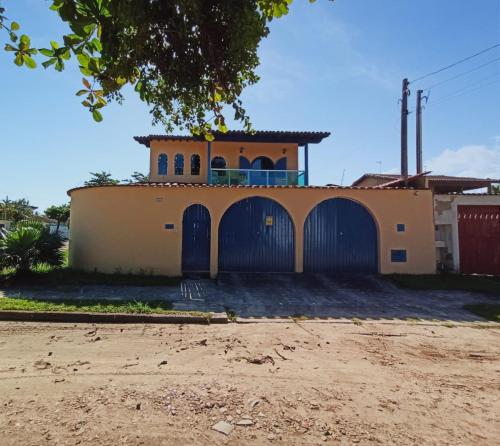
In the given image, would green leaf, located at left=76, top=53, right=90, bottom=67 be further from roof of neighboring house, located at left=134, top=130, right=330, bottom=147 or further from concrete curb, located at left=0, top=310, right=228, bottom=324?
roof of neighboring house, located at left=134, top=130, right=330, bottom=147

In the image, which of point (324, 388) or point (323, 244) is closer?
point (324, 388)

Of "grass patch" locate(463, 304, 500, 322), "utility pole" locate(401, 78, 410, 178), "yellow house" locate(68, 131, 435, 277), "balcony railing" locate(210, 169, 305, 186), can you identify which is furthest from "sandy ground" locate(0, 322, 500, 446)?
"utility pole" locate(401, 78, 410, 178)

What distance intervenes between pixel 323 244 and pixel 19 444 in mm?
9693

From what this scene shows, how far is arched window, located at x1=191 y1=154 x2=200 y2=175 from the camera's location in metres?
17.3

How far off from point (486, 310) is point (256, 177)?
33.8 ft

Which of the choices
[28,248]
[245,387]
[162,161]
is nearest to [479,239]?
[245,387]

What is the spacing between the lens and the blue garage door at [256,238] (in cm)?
1094

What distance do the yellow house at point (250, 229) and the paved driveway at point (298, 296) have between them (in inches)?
35.3

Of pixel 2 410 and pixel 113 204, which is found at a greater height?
pixel 113 204

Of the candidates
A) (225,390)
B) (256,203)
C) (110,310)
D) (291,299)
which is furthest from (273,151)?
(225,390)

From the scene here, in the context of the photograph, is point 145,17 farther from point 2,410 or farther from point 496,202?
point 496,202

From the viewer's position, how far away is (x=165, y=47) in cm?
262

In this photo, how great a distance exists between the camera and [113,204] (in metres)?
10.7

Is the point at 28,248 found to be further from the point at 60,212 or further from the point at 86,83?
the point at 60,212
